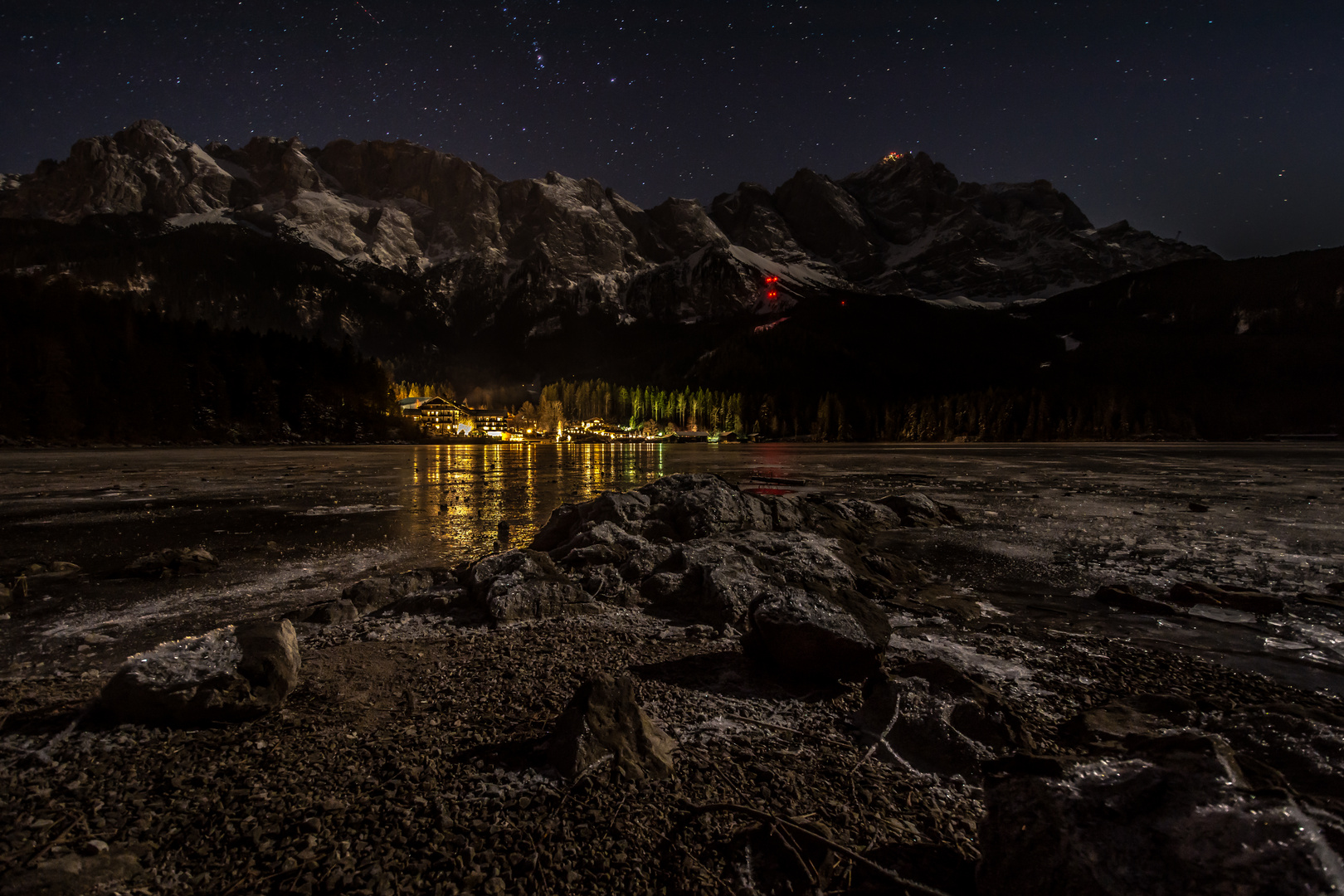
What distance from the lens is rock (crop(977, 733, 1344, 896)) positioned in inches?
88.1

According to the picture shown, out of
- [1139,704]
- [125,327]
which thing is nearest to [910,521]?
[1139,704]

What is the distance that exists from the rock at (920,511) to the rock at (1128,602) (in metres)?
7.89

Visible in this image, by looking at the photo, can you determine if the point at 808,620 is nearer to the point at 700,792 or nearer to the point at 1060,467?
the point at 700,792

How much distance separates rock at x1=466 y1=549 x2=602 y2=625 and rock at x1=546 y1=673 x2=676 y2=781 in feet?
12.2

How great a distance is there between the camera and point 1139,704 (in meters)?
5.20

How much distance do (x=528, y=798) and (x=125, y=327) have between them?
129969 mm

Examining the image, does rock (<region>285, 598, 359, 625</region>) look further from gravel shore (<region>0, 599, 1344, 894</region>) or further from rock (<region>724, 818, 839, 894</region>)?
rock (<region>724, 818, 839, 894</region>)

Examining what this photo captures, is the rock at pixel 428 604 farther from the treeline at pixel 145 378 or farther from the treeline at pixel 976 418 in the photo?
the treeline at pixel 976 418

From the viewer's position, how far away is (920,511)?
59.6 ft

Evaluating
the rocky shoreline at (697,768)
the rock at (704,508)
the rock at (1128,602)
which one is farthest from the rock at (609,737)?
the rock at (1128,602)

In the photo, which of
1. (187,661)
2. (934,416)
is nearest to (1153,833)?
(187,661)

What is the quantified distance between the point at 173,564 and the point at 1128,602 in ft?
59.9

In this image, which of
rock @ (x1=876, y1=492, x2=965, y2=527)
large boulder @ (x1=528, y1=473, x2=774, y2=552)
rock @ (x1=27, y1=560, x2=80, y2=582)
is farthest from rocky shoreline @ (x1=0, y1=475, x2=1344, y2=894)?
rock @ (x1=876, y1=492, x2=965, y2=527)

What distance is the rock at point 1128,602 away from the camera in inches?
337
